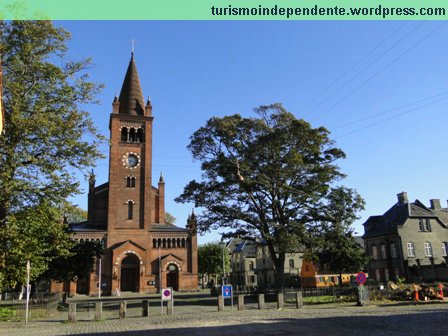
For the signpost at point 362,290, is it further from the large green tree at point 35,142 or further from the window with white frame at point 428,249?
the window with white frame at point 428,249

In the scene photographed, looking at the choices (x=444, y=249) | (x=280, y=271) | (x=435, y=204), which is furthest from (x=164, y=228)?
(x=435, y=204)

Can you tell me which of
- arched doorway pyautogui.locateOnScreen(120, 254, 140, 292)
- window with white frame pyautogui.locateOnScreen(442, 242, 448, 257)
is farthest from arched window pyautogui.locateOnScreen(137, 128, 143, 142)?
window with white frame pyautogui.locateOnScreen(442, 242, 448, 257)

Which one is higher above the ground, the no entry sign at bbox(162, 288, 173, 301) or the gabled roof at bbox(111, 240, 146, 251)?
the gabled roof at bbox(111, 240, 146, 251)

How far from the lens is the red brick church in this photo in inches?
2104

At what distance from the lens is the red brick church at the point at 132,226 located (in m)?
53.4

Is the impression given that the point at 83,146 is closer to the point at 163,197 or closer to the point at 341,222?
the point at 341,222

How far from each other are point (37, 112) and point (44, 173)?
3.43m

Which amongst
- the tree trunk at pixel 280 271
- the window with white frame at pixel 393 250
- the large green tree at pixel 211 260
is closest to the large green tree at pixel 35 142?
the tree trunk at pixel 280 271

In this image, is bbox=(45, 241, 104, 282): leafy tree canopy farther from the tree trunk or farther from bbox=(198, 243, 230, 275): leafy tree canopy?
bbox=(198, 243, 230, 275): leafy tree canopy

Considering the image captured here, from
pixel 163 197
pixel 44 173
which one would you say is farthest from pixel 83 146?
pixel 163 197

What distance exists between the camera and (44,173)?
886 inches

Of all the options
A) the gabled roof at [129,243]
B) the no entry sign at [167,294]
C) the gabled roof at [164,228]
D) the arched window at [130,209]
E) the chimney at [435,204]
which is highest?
the arched window at [130,209]

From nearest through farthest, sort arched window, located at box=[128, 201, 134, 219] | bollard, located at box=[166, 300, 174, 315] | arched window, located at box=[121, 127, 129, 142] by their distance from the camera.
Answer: bollard, located at box=[166, 300, 174, 315]
arched window, located at box=[128, 201, 134, 219]
arched window, located at box=[121, 127, 129, 142]

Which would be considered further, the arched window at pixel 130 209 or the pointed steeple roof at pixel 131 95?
the pointed steeple roof at pixel 131 95
